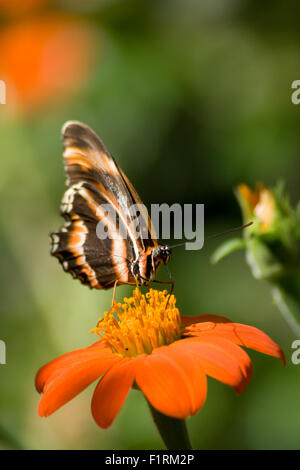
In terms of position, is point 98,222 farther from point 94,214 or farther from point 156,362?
point 156,362

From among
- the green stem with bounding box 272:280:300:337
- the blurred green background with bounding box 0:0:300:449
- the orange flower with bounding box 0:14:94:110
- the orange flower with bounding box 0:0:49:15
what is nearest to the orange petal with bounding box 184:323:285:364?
the green stem with bounding box 272:280:300:337

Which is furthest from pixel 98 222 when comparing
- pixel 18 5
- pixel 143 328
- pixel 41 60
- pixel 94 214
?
pixel 18 5

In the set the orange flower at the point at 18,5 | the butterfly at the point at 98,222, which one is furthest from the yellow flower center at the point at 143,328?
the orange flower at the point at 18,5

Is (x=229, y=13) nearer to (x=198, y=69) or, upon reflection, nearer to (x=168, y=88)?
(x=198, y=69)

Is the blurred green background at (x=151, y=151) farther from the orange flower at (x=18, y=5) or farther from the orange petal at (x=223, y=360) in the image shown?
the orange petal at (x=223, y=360)

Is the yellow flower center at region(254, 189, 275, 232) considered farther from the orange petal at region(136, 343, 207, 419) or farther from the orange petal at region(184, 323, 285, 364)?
the orange petal at region(136, 343, 207, 419)

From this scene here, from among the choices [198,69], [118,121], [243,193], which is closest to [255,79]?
[198,69]
